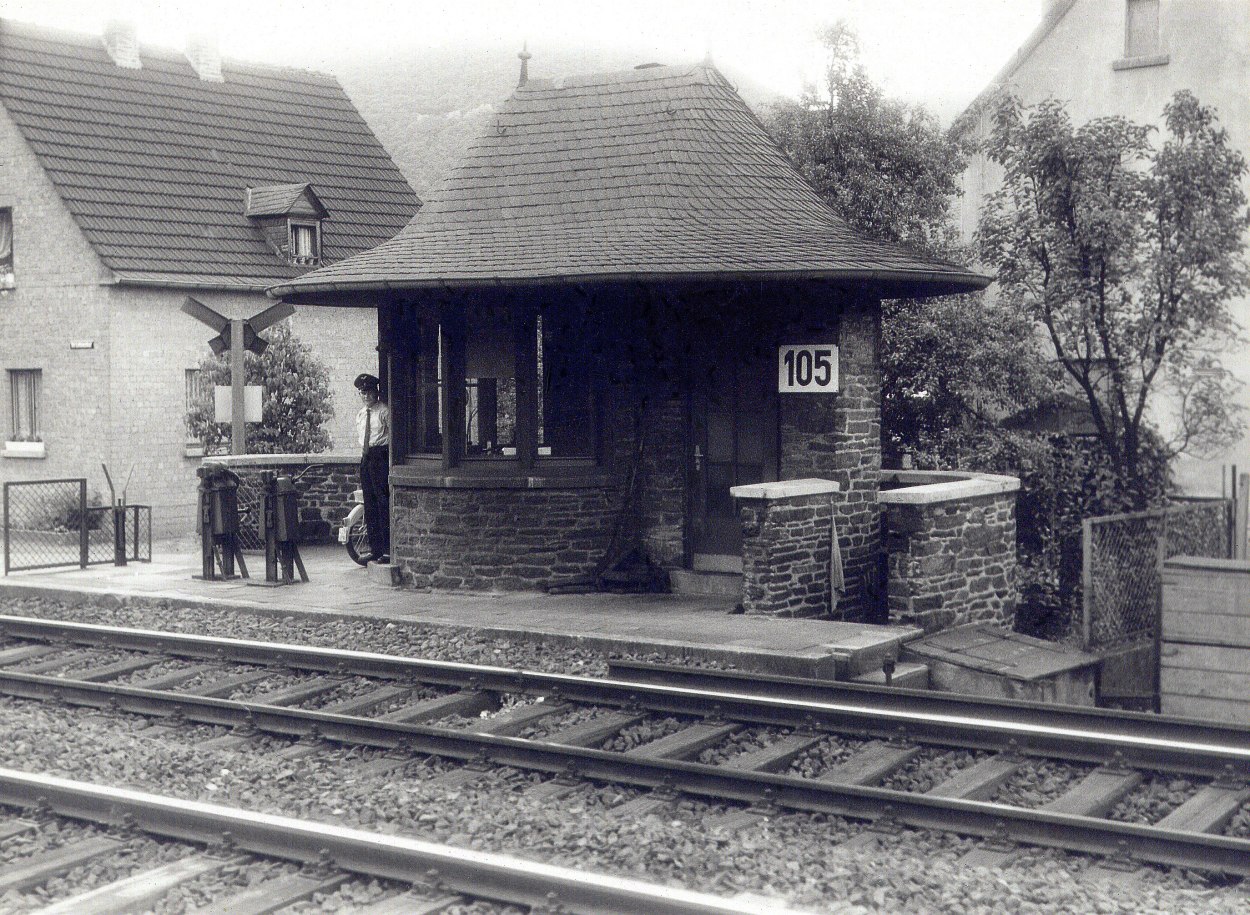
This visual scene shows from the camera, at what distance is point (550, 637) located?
11.7m

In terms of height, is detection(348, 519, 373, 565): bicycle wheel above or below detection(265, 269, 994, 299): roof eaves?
below

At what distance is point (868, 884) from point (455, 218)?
10.2 m

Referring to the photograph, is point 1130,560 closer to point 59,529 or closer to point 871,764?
point 871,764

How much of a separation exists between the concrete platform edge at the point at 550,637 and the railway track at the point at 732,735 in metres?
0.76

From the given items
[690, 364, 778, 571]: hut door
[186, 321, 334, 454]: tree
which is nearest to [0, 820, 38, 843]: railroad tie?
[690, 364, 778, 571]: hut door

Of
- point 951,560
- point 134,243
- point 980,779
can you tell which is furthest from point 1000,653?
point 134,243

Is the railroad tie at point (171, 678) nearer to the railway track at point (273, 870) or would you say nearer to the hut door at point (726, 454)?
the railway track at point (273, 870)

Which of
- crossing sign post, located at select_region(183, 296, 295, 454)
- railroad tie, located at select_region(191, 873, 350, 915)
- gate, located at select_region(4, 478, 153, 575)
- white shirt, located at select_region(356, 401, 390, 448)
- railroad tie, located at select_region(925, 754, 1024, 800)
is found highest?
crossing sign post, located at select_region(183, 296, 295, 454)

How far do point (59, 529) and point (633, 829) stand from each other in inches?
721

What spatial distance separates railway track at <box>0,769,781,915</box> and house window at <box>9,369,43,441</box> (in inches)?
781

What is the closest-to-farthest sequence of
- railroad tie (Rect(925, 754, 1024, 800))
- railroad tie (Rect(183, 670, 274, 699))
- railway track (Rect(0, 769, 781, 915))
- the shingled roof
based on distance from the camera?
railway track (Rect(0, 769, 781, 915)) → railroad tie (Rect(925, 754, 1024, 800)) → railroad tie (Rect(183, 670, 274, 699)) → the shingled roof

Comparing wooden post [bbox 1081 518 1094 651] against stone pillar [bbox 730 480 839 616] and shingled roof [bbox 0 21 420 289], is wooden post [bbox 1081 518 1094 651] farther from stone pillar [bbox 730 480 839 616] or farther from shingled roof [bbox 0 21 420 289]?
shingled roof [bbox 0 21 420 289]

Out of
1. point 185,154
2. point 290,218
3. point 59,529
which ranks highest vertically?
point 185,154

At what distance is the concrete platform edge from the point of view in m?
10.6
